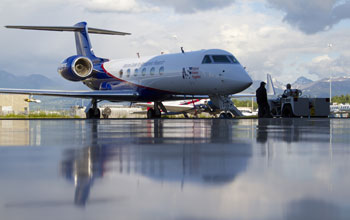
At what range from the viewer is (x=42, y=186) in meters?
3.41

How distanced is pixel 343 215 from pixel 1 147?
15.8 feet

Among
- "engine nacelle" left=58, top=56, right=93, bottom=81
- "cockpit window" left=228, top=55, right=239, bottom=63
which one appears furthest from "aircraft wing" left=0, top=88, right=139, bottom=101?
"cockpit window" left=228, top=55, right=239, bottom=63

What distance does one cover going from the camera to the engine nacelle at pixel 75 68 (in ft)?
84.2

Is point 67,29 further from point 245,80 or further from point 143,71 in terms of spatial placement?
point 245,80

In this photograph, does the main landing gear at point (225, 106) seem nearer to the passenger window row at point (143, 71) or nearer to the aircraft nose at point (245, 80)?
the aircraft nose at point (245, 80)

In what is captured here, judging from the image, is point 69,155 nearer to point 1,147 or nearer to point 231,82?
point 1,147

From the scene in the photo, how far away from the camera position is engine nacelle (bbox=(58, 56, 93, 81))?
25.7 meters

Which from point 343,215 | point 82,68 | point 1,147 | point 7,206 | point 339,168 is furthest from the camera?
point 82,68

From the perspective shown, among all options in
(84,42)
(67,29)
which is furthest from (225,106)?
(67,29)

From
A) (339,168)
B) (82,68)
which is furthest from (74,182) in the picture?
(82,68)

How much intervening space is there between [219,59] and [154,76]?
4130 mm

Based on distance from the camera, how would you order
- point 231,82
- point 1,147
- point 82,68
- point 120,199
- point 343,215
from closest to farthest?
point 343,215
point 120,199
point 1,147
point 231,82
point 82,68

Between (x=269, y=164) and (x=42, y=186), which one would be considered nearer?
(x=42, y=186)

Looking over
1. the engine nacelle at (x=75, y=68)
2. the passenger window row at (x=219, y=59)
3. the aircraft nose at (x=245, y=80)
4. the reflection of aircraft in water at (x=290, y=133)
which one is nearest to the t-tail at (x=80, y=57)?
the engine nacelle at (x=75, y=68)
